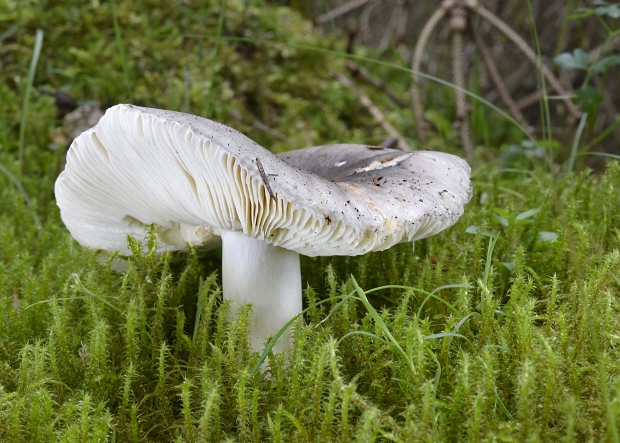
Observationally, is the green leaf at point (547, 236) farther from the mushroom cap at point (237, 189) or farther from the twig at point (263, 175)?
the twig at point (263, 175)

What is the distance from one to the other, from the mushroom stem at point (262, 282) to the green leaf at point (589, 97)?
176cm

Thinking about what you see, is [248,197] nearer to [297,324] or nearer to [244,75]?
[297,324]

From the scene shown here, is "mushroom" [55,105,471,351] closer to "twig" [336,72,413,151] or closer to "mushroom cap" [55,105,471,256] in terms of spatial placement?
"mushroom cap" [55,105,471,256]

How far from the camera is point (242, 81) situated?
12.3ft

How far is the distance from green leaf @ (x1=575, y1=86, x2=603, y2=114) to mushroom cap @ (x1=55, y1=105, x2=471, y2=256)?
1227mm

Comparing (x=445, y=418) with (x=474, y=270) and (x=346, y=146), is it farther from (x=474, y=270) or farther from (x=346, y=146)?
(x=346, y=146)

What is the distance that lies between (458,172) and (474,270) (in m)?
0.39

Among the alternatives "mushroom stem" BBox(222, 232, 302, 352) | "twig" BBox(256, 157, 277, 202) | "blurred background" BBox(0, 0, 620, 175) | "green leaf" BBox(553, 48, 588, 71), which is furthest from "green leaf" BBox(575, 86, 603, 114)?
"twig" BBox(256, 157, 277, 202)

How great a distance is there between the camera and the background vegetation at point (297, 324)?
4.00ft

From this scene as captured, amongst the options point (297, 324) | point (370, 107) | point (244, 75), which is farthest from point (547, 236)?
point (244, 75)

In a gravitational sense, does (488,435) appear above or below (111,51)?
below

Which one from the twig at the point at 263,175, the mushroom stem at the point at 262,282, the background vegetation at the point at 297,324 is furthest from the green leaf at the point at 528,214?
the twig at the point at 263,175

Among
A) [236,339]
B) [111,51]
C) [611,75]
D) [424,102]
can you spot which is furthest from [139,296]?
[611,75]

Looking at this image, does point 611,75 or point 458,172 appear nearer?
point 458,172
